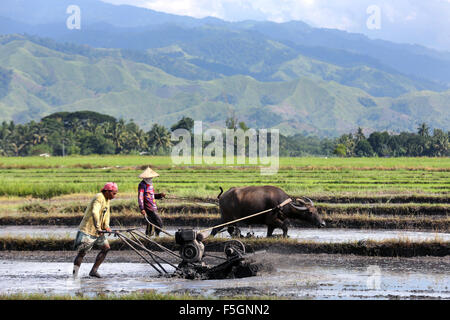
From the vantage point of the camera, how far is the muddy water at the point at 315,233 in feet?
54.6

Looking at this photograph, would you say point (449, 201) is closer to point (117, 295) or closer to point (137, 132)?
point (117, 295)

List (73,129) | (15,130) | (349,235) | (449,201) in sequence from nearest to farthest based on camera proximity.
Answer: (349,235), (449,201), (15,130), (73,129)

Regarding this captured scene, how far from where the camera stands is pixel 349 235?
57.5 feet

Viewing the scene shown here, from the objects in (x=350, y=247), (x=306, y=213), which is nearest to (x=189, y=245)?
(x=306, y=213)

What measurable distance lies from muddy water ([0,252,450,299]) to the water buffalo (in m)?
1.25

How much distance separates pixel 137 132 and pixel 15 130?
23.8m

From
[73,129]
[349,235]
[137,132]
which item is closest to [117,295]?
[349,235]

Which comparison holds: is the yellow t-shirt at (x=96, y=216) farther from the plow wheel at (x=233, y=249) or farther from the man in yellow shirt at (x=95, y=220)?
the plow wheel at (x=233, y=249)

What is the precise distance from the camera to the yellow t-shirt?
11.2m

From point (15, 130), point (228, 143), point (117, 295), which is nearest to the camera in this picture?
point (117, 295)

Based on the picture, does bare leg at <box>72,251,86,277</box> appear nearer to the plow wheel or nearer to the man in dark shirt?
the plow wheel

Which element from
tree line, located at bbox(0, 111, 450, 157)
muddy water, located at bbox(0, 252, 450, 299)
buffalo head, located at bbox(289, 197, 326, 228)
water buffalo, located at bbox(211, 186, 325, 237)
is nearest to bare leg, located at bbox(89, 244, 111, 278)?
muddy water, located at bbox(0, 252, 450, 299)

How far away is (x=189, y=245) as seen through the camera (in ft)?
38.9
